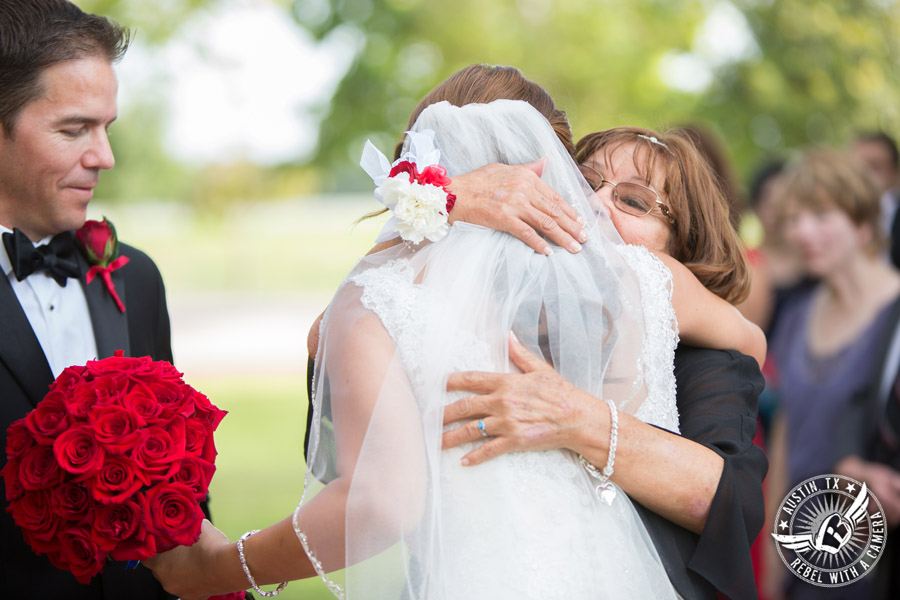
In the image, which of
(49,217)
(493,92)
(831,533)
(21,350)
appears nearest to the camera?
(493,92)

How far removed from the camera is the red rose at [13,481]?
8.15 feet

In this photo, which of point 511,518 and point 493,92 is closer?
point 511,518

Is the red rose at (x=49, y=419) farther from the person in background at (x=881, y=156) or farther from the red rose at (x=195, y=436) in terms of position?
the person in background at (x=881, y=156)

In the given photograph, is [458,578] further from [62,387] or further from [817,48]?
[817,48]

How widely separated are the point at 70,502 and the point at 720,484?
189cm

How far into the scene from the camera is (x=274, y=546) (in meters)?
2.39

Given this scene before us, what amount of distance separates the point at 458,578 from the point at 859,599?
10.7 ft

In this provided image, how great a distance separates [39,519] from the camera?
7.99ft

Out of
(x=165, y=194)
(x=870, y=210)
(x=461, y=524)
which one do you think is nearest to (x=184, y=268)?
(x=165, y=194)

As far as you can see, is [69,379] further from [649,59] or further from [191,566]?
[649,59]

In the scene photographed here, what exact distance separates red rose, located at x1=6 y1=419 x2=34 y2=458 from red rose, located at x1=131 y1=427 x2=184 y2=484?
14.5 inches

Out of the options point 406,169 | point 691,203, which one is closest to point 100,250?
point 406,169

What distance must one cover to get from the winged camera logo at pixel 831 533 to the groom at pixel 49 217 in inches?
105

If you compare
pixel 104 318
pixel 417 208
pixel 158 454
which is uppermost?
pixel 417 208
